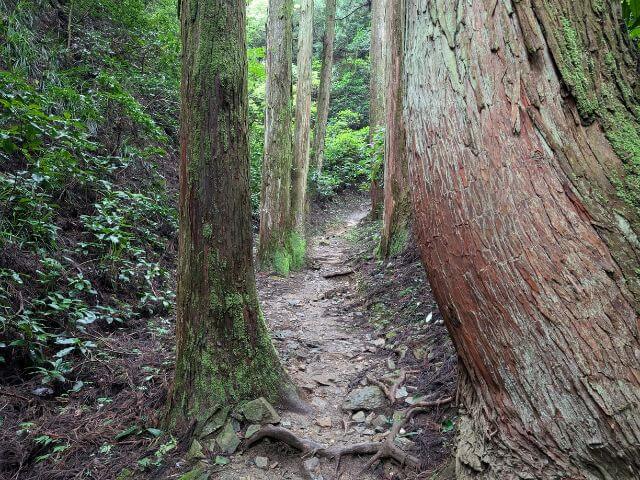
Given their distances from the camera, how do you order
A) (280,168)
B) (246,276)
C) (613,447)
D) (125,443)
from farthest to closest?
(280,168), (246,276), (125,443), (613,447)

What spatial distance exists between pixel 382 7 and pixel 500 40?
1473 cm

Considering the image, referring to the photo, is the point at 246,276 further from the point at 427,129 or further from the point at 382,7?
the point at 382,7

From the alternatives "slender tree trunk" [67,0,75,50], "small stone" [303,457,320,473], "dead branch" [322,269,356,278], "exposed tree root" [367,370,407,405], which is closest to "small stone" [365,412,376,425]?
"exposed tree root" [367,370,407,405]

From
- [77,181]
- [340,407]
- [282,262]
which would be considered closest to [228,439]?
[340,407]

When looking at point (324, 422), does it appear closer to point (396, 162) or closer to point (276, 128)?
point (396, 162)

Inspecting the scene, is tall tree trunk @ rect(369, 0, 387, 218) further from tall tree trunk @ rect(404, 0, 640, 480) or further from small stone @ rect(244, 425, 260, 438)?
tall tree trunk @ rect(404, 0, 640, 480)

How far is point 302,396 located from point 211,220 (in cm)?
158

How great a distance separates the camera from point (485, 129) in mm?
1777

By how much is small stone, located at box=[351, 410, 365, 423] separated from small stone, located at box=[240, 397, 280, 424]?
1.98 ft

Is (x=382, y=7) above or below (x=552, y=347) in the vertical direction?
above

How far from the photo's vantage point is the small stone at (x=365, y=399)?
3.46 m

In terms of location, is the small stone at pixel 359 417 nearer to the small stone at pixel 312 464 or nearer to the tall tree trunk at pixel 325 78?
the small stone at pixel 312 464

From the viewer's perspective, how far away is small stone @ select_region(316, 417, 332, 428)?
3.24 metres

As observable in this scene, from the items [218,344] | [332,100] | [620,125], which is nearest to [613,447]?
[620,125]
